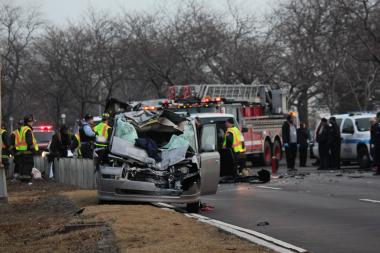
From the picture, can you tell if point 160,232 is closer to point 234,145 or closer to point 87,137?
point 87,137

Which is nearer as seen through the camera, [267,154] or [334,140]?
[334,140]

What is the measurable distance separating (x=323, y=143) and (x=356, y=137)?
134cm

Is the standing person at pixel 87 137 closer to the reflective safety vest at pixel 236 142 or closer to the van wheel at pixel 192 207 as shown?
→ the reflective safety vest at pixel 236 142

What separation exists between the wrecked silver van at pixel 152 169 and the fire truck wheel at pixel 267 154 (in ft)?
56.0

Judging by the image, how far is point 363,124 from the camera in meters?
27.2

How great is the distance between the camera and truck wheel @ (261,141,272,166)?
32094 mm

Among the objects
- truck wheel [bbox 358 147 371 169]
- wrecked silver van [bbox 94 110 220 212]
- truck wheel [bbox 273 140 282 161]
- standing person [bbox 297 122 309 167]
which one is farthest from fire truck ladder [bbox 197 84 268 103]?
wrecked silver van [bbox 94 110 220 212]

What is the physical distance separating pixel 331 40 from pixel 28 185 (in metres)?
21.1

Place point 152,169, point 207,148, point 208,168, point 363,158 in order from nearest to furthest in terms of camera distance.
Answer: point 152,169 → point 208,168 → point 207,148 → point 363,158

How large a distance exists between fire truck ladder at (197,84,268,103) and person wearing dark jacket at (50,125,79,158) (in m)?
7.79

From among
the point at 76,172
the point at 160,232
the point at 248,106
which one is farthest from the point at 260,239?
the point at 248,106

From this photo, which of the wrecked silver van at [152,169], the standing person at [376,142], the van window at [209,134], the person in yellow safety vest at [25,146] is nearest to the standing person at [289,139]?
the standing person at [376,142]

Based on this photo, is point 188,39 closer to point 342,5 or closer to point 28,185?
point 342,5

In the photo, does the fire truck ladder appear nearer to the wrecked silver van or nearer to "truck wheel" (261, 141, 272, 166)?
"truck wheel" (261, 141, 272, 166)
